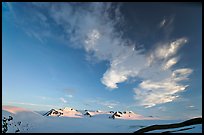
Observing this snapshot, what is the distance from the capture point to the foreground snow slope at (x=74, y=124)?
3254 millimetres

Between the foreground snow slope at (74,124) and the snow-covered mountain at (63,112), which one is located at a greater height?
the snow-covered mountain at (63,112)

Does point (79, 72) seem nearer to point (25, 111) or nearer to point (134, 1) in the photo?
point (25, 111)

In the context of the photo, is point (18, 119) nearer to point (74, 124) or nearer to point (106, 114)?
point (74, 124)

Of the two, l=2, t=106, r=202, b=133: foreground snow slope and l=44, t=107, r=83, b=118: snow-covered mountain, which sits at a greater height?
l=44, t=107, r=83, b=118: snow-covered mountain

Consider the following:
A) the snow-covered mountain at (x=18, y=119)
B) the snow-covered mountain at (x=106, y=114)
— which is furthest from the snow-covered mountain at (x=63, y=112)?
the snow-covered mountain at (x=18, y=119)

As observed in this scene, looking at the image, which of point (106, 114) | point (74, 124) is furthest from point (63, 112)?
point (106, 114)

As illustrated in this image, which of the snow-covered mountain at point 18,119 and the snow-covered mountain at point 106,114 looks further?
the snow-covered mountain at point 106,114

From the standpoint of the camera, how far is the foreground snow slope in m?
3.25

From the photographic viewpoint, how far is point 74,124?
338cm

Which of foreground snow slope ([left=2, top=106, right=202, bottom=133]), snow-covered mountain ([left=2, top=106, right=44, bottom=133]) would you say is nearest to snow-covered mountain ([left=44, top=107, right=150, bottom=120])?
foreground snow slope ([left=2, top=106, right=202, bottom=133])

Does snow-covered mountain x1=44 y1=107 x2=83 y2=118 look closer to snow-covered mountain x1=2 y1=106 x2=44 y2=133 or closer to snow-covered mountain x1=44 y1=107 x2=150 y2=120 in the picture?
snow-covered mountain x1=44 y1=107 x2=150 y2=120

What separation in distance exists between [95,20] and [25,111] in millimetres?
1446

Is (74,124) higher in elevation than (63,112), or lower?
lower

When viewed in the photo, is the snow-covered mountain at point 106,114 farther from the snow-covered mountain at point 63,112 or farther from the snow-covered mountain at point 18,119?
the snow-covered mountain at point 18,119
